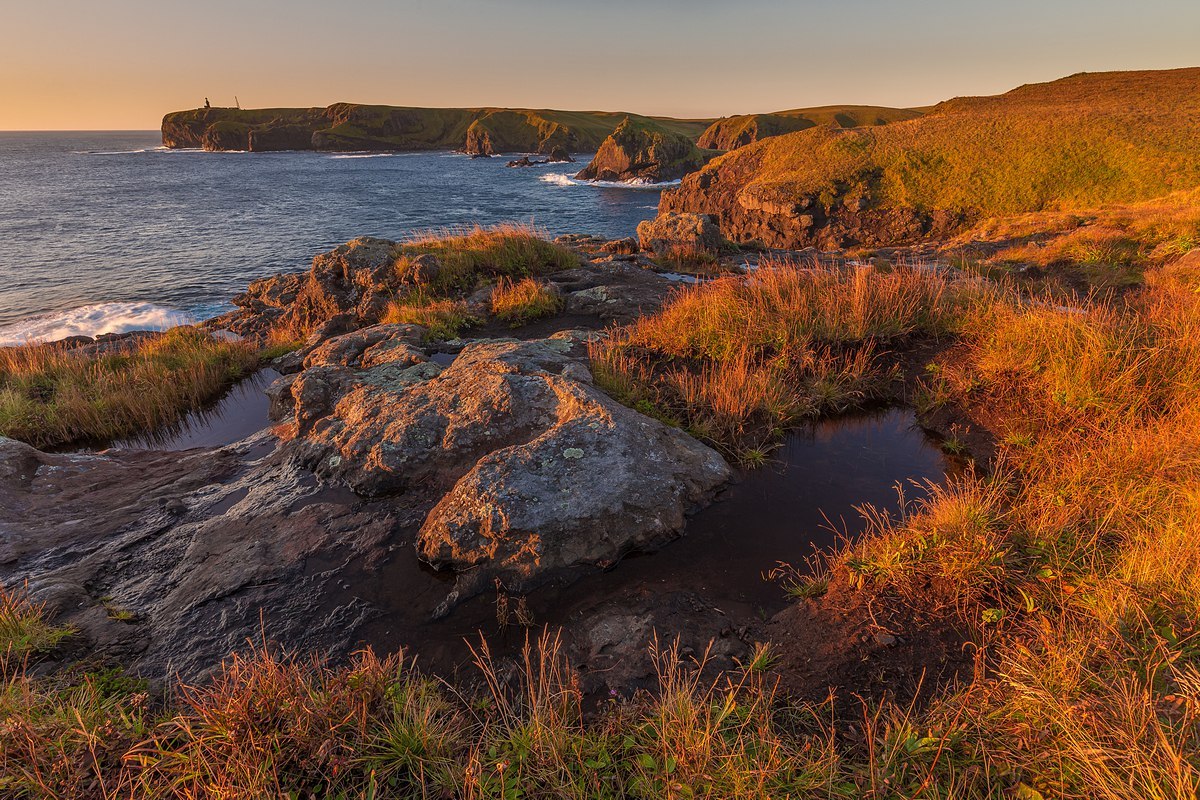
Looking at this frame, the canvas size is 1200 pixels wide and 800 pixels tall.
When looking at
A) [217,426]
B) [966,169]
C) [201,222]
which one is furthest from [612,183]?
[217,426]

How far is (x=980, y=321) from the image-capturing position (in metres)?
8.71

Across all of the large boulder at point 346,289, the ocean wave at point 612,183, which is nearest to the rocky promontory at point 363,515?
the large boulder at point 346,289

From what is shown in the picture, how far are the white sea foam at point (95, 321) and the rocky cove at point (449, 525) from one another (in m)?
18.9

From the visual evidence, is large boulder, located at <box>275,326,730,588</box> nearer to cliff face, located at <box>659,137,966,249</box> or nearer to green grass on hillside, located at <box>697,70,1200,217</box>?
cliff face, located at <box>659,137,966,249</box>

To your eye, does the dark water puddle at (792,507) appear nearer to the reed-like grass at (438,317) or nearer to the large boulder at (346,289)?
the reed-like grass at (438,317)

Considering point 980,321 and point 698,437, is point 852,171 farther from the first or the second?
point 698,437

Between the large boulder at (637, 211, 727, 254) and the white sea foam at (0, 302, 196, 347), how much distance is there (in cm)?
2019

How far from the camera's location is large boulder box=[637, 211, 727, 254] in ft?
69.0

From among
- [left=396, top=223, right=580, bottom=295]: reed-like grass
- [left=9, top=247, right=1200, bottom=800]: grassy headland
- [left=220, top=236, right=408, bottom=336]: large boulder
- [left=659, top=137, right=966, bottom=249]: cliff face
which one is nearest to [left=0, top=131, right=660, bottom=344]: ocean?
[left=220, top=236, right=408, bottom=336]: large boulder

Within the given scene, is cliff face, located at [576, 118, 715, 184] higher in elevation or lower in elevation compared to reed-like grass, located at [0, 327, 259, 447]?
higher

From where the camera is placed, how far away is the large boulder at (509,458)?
4.96m

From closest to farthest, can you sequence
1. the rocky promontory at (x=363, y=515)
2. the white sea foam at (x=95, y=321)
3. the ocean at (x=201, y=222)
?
the rocky promontory at (x=363, y=515)
the white sea foam at (x=95, y=321)
the ocean at (x=201, y=222)

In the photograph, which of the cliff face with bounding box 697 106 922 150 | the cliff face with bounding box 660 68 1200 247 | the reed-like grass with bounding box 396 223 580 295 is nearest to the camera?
the reed-like grass with bounding box 396 223 580 295

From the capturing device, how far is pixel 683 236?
21953 millimetres
